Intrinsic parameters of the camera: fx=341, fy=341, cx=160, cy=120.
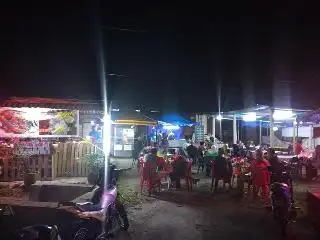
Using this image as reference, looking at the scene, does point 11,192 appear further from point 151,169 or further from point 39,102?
point 151,169

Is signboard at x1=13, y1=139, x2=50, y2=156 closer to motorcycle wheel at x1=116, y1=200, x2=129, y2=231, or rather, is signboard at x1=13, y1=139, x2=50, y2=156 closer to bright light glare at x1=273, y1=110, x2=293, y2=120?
motorcycle wheel at x1=116, y1=200, x2=129, y2=231

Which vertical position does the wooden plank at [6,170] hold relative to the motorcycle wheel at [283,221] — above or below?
above

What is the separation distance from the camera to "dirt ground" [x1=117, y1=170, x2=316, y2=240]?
7750 millimetres

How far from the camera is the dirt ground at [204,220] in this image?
7.75m

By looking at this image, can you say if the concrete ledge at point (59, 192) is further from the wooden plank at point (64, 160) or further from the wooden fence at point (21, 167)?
the wooden plank at point (64, 160)

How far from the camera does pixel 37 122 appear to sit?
50.4 ft

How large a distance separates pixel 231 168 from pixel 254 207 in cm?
289

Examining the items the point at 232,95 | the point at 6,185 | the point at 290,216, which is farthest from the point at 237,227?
the point at 232,95

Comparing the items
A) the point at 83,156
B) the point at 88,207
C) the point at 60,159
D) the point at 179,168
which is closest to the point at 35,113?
the point at 60,159

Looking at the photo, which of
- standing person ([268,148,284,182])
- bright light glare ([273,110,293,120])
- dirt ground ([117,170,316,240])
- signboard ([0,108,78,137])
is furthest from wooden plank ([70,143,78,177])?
bright light glare ([273,110,293,120])

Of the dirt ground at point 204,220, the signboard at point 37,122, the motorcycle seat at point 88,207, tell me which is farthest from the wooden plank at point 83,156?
the motorcycle seat at point 88,207

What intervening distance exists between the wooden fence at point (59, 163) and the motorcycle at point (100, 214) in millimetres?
7512

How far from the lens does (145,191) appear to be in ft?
43.0

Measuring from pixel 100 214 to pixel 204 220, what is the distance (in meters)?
3.42
